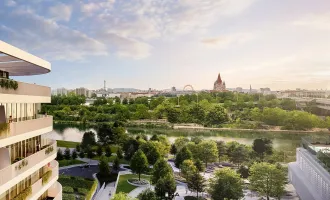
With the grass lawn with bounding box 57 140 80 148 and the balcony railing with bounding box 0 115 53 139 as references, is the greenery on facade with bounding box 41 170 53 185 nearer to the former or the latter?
the balcony railing with bounding box 0 115 53 139

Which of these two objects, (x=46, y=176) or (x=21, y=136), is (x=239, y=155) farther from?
(x=21, y=136)

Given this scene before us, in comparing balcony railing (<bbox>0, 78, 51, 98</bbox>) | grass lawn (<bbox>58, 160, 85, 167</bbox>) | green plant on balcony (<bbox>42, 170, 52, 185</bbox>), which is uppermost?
balcony railing (<bbox>0, 78, 51, 98</bbox>)

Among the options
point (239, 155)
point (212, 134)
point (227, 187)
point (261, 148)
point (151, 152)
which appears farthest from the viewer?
point (212, 134)

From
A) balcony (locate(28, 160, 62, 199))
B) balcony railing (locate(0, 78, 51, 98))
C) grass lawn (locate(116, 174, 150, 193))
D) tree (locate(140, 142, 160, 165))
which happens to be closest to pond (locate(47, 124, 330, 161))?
tree (locate(140, 142, 160, 165))

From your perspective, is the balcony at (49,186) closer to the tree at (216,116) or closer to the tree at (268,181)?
the tree at (268,181)

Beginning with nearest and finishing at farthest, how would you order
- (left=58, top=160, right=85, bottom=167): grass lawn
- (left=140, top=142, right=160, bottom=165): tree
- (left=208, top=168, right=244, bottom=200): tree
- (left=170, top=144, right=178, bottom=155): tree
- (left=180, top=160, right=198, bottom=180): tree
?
1. (left=208, top=168, right=244, bottom=200): tree
2. (left=180, top=160, right=198, bottom=180): tree
3. (left=140, top=142, right=160, bottom=165): tree
4. (left=58, top=160, right=85, bottom=167): grass lawn
5. (left=170, top=144, right=178, bottom=155): tree

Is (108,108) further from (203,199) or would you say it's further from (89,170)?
(203,199)

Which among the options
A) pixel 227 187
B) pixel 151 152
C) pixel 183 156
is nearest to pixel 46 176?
pixel 227 187
